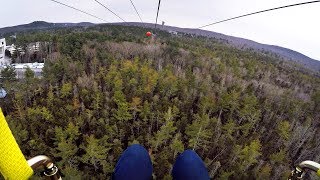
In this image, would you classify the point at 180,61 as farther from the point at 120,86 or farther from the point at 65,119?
the point at 65,119

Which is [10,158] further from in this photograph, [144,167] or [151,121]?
[151,121]

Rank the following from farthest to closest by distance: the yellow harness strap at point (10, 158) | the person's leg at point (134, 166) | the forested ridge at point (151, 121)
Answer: the forested ridge at point (151, 121), the person's leg at point (134, 166), the yellow harness strap at point (10, 158)

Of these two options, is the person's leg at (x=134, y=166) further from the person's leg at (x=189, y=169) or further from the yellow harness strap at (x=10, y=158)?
the yellow harness strap at (x=10, y=158)

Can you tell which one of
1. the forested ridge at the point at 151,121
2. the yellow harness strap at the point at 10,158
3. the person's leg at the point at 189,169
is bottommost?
the forested ridge at the point at 151,121

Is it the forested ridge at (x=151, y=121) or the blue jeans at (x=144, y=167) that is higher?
the blue jeans at (x=144, y=167)

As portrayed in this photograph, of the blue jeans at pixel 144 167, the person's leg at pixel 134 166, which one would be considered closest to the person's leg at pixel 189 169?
the blue jeans at pixel 144 167
